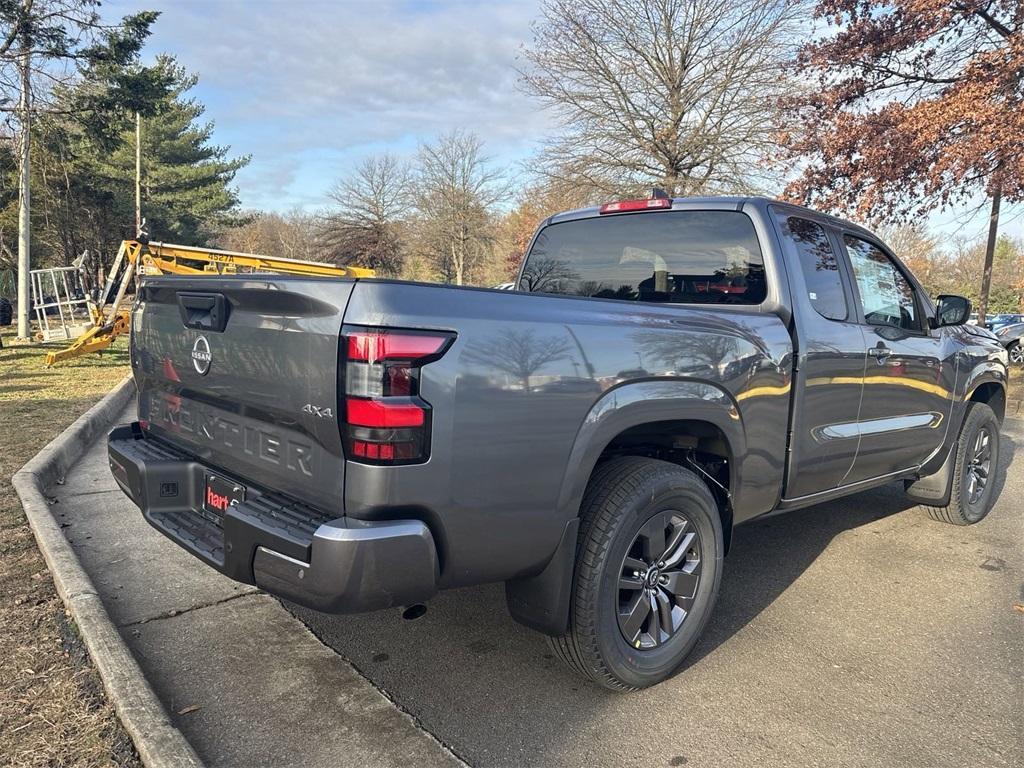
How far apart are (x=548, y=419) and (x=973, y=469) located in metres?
4.18

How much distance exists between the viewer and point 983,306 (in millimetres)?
15695

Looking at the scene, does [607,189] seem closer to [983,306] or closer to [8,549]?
[983,306]

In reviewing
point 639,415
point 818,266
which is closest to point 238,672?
point 639,415

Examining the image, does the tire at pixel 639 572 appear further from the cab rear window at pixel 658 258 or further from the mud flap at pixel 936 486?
the mud flap at pixel 936 486

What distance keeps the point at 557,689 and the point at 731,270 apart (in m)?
2.08

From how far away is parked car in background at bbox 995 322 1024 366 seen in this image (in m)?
15.5

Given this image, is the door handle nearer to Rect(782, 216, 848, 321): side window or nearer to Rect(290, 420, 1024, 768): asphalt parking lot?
Rect(782, 216, 848, 321): side window

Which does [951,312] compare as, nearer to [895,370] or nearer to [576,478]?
[895,370]


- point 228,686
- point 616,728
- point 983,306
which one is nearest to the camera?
point 616,728

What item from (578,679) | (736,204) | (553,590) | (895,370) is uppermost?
(736,204)

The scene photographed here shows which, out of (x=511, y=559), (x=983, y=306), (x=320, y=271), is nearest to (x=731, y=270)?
(x=511, y=559)

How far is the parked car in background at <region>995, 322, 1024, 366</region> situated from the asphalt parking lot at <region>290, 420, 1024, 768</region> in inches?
546

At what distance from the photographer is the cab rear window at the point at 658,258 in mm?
3455

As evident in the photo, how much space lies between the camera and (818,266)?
3.61 meters
